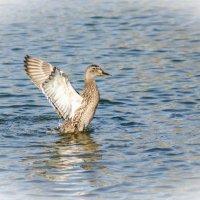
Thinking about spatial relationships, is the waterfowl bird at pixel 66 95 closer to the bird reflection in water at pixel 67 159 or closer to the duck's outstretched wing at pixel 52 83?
the duck's outstretched wing at pixel 52 83

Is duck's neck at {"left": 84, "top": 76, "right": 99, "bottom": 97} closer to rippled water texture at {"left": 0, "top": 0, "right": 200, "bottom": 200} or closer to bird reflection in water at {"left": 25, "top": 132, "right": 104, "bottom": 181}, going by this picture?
rippled water texture at {"left": 0, "top": 0, "right": 200, "bottom": 200}

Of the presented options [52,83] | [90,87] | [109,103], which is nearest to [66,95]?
[52,83]

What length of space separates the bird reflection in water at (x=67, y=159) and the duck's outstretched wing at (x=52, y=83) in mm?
555

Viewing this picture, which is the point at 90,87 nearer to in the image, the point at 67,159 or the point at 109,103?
the point at 109,103

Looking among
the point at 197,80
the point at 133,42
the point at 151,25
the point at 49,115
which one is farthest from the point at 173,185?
the point at 151,25

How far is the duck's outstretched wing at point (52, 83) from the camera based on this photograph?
12102 mm

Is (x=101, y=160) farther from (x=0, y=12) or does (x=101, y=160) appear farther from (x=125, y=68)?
(x=0, y=12)

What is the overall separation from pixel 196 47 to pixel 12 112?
502 centimetres

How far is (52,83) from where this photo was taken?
12250 millimetres

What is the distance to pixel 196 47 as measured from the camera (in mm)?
16922

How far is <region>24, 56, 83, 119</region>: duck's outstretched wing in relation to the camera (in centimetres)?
1210

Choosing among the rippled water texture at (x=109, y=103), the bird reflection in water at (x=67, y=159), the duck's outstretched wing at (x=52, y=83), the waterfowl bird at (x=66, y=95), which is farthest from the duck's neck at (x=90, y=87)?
the bird reflection in water at (x=67, y=159)

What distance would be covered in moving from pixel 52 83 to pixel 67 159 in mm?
1593

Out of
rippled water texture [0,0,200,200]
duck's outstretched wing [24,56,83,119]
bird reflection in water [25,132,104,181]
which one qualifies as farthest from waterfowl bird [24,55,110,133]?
bird reflection in water [25,132,104,181]
